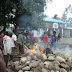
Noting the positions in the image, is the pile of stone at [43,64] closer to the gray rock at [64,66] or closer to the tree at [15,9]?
the gray rock at [64,66]

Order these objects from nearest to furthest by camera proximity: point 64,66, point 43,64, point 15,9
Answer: point 43,64 < point 64,66 < point 15,9

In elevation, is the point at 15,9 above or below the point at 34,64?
above

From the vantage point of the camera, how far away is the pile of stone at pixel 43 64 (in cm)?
652

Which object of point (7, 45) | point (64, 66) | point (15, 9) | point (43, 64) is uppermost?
point (15, 9)

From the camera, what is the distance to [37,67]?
254 inches

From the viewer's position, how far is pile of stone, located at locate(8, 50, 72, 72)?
21.4ft

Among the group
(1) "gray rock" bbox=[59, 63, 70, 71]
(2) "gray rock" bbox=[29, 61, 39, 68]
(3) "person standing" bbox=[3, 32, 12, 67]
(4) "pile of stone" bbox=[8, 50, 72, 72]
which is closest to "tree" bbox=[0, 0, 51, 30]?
(3) "person standing" bbox=[3, 32, 12, 67]

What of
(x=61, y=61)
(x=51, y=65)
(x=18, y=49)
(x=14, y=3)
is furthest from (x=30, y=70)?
(x=14, y=3)

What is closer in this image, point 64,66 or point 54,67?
point 54,67

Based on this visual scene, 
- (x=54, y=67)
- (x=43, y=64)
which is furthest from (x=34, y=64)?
(x=54, y=67)

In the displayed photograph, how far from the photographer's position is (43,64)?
21.9 ft

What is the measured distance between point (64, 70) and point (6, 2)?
522 cm

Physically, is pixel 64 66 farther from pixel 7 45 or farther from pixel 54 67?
pixel 7 45

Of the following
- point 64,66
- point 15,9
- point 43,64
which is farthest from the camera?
point 15,9
